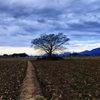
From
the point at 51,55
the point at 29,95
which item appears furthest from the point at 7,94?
the point at 51,55

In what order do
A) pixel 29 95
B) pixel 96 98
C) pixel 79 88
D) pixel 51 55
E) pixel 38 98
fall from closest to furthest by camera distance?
1. pixel 96 98
2. pixel 38 98
3. pixel 29 95
4. pixel 79 88
5. pixel 51 55

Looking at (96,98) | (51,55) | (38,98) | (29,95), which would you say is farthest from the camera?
(51,55)

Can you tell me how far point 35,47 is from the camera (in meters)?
63.0

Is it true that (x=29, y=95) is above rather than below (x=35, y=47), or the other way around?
below

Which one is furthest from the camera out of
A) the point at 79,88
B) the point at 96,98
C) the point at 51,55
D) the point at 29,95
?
the point at 51,55

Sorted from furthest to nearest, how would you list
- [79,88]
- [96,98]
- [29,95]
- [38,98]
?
[79,88], [29,95], [38,98], [96,98]

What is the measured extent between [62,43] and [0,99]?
179 ft

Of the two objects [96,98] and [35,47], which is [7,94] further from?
[35,47]

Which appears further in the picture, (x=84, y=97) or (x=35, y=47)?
(x=35, y=47)

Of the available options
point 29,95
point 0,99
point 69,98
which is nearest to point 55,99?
point 69,98

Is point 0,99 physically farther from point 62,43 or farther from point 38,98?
point 62,43

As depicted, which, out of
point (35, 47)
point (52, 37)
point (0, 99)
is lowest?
point (0, 99)

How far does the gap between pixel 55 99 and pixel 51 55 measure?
52.6m

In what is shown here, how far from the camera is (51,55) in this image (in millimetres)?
60875
